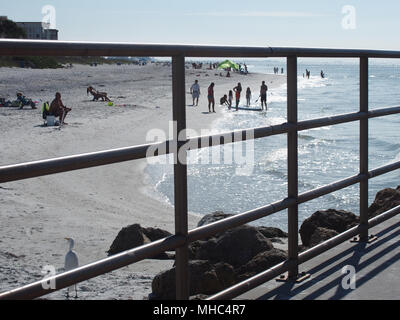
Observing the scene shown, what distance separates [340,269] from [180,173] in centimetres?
143

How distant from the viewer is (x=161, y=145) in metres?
2.43

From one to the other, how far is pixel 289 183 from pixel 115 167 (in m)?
15.5

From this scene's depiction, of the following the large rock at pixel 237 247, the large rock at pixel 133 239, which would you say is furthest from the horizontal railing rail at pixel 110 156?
the large rock at pixel 133 239

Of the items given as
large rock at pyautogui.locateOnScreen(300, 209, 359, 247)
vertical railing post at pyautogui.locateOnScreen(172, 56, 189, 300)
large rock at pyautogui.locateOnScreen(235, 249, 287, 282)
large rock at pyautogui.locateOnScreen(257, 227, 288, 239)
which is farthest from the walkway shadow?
large rock at pyautogui.locateOnScreen(257, 227, 288, 239)

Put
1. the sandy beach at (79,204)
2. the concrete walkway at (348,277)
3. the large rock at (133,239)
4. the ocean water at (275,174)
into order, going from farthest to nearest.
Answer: the ocean water at (275,174)
the large rock at (133,239)
the sandy beach at (79,204)
the concrete walkway at (348,277)

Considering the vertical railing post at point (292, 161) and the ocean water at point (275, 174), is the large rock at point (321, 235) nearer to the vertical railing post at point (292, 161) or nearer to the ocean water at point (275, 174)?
the vertical railing post at point (292, 161)

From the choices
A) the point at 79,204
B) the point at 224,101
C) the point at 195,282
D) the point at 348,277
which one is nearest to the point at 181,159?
the point at 348,277

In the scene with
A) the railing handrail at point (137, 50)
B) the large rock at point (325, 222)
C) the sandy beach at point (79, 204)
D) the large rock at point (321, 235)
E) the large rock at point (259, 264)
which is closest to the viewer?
the railing handrail at point (137, 50)

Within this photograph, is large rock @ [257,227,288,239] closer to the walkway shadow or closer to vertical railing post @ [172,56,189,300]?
the walkway shadow

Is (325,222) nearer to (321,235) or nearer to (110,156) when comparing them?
(321,235)

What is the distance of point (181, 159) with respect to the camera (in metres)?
2.53

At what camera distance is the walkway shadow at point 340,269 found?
3191 millimetres
